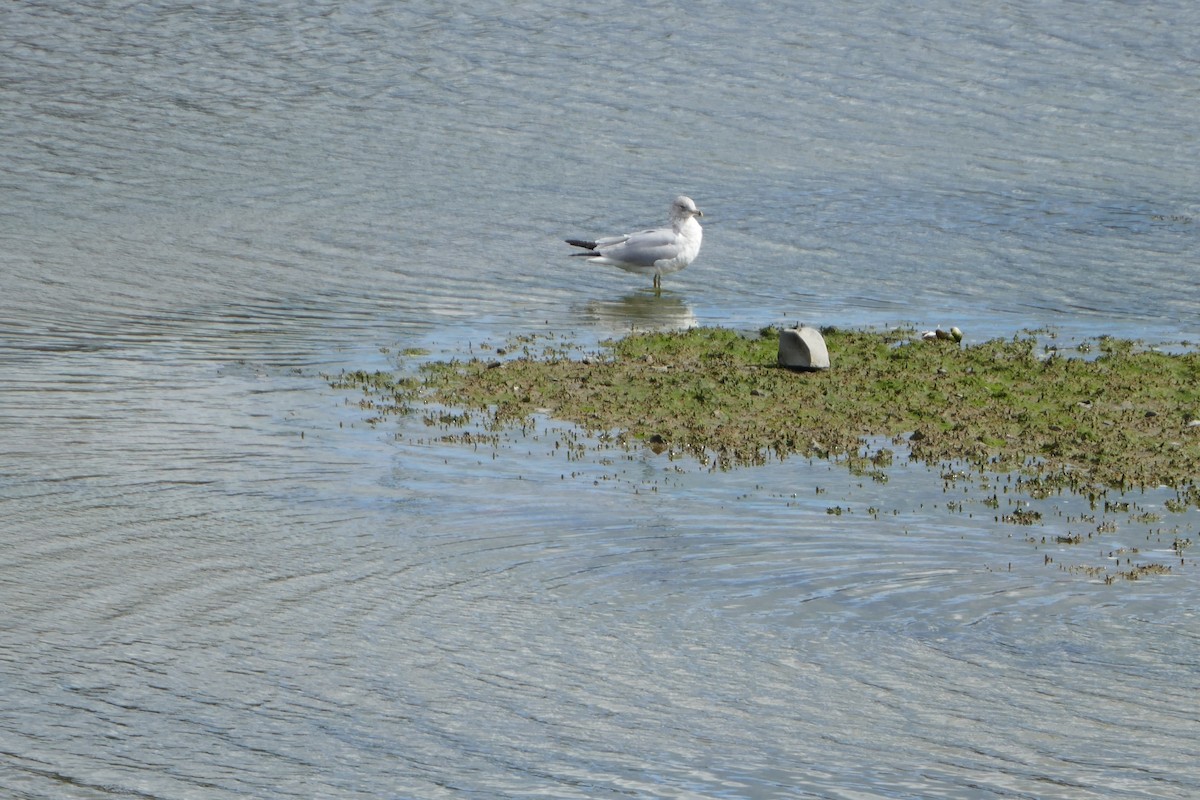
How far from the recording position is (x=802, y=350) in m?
13.1

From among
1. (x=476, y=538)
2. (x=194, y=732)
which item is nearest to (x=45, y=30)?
(x=476, y=538)

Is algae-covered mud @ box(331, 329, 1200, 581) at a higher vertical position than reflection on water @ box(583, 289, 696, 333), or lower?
lower

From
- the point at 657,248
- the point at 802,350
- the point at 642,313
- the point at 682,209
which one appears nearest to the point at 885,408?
the point at 802,350

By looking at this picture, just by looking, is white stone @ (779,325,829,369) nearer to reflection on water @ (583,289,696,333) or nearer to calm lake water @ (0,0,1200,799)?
reflection on water @ (583,289,696,333)

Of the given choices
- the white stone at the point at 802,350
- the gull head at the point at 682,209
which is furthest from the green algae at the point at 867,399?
the gull head at the point at 682,209

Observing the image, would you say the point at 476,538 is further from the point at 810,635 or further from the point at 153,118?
the point at 153,118

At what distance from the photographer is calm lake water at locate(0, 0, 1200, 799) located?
21.4 ft

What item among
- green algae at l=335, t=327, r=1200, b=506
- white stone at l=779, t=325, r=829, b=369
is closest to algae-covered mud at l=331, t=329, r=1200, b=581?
green algae at l=335, t=327, r=1200, b=506

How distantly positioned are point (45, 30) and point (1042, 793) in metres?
32.2

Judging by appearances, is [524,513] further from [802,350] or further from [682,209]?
[682,209]

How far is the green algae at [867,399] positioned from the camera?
10789 millimetres

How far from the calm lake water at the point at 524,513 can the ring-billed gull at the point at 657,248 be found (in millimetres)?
498

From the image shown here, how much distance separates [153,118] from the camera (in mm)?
27406

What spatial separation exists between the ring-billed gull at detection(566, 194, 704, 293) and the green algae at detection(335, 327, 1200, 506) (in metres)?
3.18
